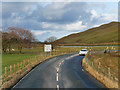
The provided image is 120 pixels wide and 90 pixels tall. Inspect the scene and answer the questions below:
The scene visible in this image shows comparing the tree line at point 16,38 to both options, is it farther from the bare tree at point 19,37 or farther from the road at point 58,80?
the road at point 58,80

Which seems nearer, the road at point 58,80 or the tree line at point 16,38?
the road at point 58,80

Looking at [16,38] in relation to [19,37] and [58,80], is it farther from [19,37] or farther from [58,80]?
[58,80]

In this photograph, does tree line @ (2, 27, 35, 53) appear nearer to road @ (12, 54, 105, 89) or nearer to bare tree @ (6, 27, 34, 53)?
bare tree @ (6, 27, 34, 53)

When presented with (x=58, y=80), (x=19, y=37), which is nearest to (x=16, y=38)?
(x=19, y=37)

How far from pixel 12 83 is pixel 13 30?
213ft

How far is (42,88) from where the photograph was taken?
45.2ft

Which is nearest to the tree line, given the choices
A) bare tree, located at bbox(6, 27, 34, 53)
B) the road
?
bare tree, located at bbox(6, 27, 34, 53)

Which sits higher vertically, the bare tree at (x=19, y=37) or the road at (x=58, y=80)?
the bare tree at (x=19, y=37)

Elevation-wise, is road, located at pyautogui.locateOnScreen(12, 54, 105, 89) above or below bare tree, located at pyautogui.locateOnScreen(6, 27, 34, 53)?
below

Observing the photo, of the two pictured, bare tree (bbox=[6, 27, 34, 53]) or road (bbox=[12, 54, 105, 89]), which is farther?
bare tree (bbox=[6, 27, 34, 53])

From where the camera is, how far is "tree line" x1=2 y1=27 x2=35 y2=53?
73312 millimetres

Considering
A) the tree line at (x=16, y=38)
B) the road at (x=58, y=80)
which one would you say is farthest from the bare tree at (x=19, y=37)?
the road at (x=58, y=80)

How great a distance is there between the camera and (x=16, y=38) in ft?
246

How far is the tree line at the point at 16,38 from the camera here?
7331 cm
